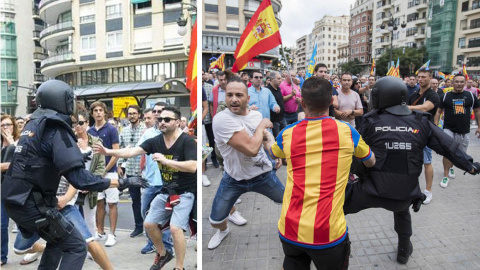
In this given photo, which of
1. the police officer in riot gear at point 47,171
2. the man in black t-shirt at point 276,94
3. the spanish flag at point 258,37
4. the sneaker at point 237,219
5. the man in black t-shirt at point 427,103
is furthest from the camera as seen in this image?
the man in black t-shirt at point 276,94

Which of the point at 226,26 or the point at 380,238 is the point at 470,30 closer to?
the point at 226,26

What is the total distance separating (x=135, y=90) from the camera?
3.41 meters

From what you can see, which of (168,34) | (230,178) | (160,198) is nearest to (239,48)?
(168,34)

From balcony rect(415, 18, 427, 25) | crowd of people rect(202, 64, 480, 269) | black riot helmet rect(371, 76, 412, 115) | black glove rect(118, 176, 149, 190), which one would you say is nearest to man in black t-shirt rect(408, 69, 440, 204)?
crowd of people rect(202, 64, 480, 269)

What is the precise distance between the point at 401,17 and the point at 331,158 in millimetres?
72119

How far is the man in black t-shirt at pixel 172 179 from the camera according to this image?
123 inches

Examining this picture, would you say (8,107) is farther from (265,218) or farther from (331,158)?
(265,218)

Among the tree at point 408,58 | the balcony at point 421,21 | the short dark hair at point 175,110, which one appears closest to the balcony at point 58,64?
the short dark hair at point 175,110

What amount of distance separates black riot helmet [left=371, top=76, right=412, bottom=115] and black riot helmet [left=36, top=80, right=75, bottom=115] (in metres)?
2.58

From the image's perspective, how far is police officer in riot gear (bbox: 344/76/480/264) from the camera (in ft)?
9.27

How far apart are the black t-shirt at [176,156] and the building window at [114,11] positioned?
1163 millimetres

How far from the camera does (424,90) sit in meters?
5.24

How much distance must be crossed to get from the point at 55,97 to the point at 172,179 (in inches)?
50.3

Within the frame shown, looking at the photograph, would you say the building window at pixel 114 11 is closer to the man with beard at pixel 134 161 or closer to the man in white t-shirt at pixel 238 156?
the man in white t-shirt at pixel 238 156
